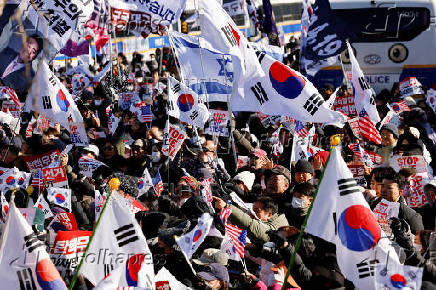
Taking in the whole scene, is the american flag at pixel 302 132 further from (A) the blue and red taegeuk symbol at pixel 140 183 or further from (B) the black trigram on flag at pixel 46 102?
(B) the black trigram on flag at pixel 46 102

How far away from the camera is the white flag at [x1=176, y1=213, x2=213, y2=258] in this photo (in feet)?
19.3

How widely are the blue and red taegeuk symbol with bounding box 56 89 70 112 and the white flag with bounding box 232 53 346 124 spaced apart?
3.02m

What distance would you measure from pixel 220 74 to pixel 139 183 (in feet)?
9.91

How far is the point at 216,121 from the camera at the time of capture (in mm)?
10789

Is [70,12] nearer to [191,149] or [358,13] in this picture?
[191,149]

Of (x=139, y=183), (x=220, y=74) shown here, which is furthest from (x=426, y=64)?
(x=139, y=183)

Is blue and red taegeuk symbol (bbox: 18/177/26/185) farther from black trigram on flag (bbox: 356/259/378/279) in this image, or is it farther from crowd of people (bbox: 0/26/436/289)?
black trigram on flag (bbox: 356/259/378/279)

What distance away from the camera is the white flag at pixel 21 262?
5160 mm

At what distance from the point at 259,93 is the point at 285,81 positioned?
1.15 ft

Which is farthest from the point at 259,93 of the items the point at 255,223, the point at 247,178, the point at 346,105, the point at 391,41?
the point at 391,41

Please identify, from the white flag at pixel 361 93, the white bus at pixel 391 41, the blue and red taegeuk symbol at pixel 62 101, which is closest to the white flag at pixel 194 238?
the white flag at pixel 361 93

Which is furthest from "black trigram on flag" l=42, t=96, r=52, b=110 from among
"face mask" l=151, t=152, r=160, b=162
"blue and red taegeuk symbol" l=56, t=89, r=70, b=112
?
"face mask" l=151, t=152, r=160, b=162

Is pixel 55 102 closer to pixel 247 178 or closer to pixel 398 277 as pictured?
pixel 247 178

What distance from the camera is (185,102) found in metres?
10.7
